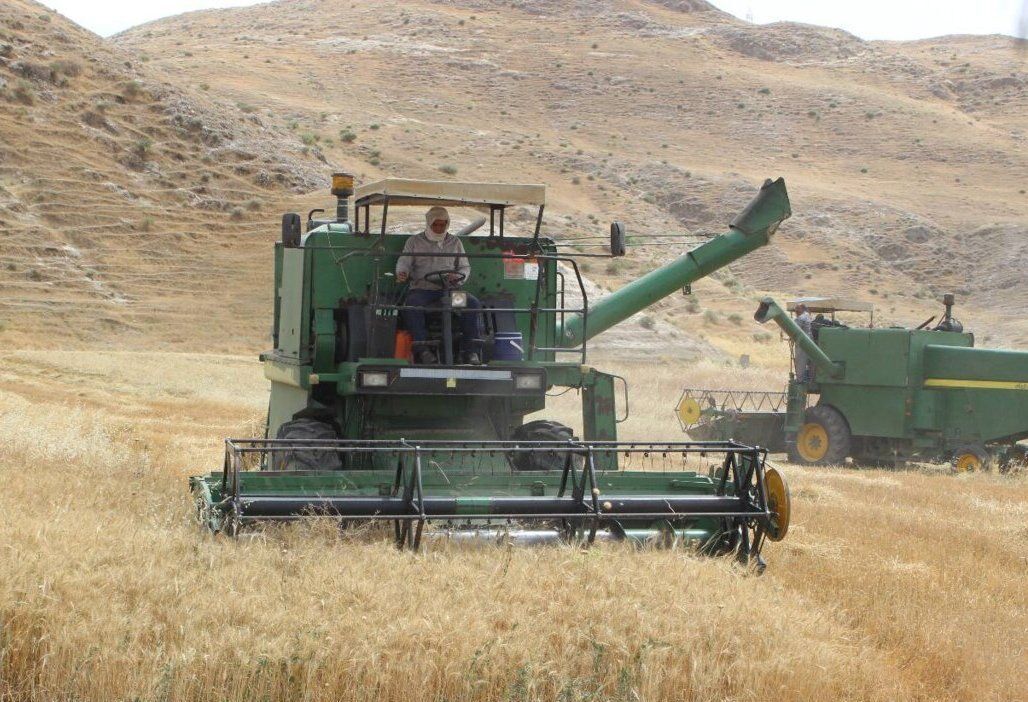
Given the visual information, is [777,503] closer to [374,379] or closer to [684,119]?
[374,379]

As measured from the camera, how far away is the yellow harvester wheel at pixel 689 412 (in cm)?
2061

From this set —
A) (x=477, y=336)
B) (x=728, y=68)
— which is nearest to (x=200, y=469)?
(x=477, y=336)

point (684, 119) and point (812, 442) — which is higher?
point (684, 119)

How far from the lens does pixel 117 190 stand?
144ft

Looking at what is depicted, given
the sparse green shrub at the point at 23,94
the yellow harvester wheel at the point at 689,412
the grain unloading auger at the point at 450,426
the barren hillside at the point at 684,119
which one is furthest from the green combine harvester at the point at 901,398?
the sparse green shrub at the point at 23,94

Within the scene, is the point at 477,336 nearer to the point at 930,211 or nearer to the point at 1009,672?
the point at 1009,672

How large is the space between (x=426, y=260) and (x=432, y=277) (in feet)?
0.45

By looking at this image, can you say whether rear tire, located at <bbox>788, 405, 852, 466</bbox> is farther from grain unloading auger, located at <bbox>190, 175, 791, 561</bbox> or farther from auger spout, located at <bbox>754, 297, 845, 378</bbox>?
grain unloading auger, located at <bbox>190, 175, 791, 561</bbox>

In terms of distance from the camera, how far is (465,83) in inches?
3462

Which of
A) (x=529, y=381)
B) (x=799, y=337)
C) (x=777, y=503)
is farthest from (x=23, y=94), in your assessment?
(x=777, y=503)

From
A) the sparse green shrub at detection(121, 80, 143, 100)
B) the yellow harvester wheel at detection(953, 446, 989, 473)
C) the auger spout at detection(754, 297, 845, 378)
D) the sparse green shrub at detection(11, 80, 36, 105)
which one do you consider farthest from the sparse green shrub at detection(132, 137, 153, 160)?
the yellow harvester wheel at detection(953, 446, 989, 473)

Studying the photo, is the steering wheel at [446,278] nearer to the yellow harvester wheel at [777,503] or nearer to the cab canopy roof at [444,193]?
the cab canopy roof at [444,193]

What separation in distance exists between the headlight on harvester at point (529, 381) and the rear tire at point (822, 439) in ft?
36.7

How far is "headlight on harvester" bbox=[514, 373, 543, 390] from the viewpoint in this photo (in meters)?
9.13
